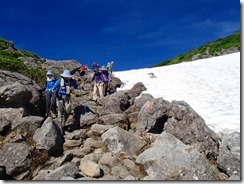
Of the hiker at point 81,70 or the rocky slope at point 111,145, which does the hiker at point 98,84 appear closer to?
the rocky slope at point 111,145

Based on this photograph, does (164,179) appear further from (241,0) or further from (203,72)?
(203,72)

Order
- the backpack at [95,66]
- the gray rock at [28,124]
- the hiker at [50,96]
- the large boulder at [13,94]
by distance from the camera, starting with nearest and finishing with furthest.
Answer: the gray rock at [28,124] < the large boulder at [13,94] < the hiker at [50,96] < the backpack at [95,66]

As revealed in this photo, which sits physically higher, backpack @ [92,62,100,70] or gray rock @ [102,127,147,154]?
backpack @ [92,62,100,70]

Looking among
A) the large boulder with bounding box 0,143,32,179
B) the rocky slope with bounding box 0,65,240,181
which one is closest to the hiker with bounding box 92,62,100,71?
the rocky slope with bounding box 0,65,240,181

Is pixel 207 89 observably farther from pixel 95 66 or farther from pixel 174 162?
pixel 174 162

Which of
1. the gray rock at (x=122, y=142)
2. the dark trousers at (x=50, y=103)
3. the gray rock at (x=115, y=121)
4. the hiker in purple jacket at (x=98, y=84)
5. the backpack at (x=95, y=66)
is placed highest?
the backpack at (x=95, y=66)

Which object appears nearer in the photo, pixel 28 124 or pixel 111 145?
pixel 111 145

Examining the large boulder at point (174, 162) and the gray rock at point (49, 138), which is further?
the gray rock at point (49, 138)

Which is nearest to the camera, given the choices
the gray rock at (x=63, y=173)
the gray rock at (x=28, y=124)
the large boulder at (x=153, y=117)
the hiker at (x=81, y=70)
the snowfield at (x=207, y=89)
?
the gray rock at (x=63, y=173)

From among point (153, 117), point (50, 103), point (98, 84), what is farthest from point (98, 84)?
point (153, 117)

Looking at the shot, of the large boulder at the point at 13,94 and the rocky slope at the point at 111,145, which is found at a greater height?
the large boulder at the point at 13,94

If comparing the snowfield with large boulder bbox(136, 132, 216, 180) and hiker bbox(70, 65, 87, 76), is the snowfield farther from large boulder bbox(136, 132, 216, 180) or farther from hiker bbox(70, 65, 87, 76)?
hiker bbox(70, 65, 87, 76)

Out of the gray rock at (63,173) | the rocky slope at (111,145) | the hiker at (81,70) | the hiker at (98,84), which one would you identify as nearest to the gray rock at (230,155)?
the rocky slope at (111,145)

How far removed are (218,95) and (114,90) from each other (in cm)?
897
